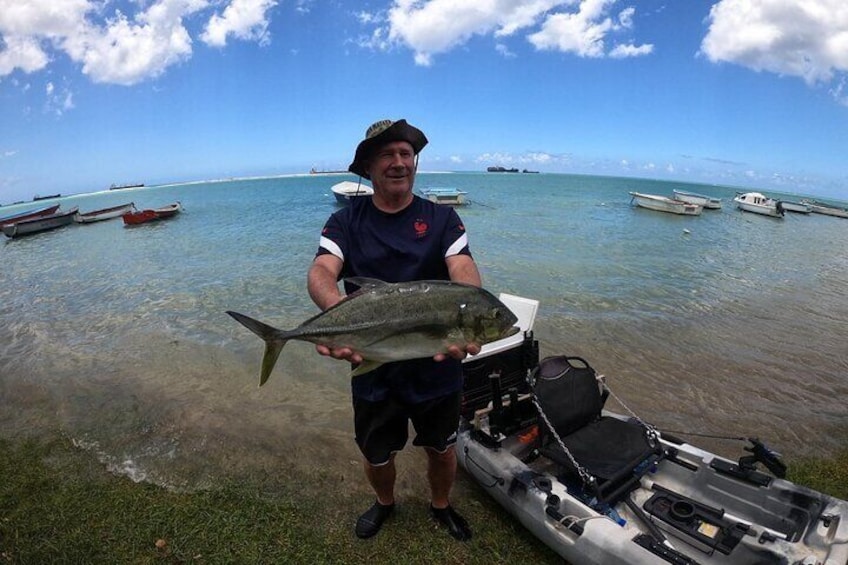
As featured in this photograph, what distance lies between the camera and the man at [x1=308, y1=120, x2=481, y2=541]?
321 centimetres

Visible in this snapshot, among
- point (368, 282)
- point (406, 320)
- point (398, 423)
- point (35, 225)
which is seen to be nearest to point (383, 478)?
point (398, 423)

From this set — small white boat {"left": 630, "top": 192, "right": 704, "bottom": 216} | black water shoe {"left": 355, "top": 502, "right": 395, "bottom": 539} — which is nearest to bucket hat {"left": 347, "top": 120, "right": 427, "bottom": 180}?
black water shoe {"left": 355, "top": 502, "right": 395, "bottom": 539}

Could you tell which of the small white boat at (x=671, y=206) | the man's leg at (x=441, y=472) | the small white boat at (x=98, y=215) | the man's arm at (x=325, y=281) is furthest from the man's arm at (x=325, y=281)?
the small white boat at (x=98, y=215)

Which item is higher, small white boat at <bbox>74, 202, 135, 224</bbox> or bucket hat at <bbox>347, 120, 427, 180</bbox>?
small white boat at <bbox>74, 202, 135, 224</bbox>

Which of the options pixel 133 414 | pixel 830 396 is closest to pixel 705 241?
pixel 830 396

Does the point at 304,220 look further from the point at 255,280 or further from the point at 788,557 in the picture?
the point at 788,557

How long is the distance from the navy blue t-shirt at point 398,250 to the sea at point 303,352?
8.79 feet

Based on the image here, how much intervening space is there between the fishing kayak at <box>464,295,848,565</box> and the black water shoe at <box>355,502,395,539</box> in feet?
3.66

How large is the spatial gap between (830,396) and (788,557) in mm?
6875

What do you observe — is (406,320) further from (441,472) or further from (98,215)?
(98,215)

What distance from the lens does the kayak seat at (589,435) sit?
175 inches

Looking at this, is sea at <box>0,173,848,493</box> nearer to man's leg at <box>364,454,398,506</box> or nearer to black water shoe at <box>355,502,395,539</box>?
black water shoe at <box>355,502,395,539</box>

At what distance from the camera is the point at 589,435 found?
197 inches

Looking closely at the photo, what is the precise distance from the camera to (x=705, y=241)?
100ft
